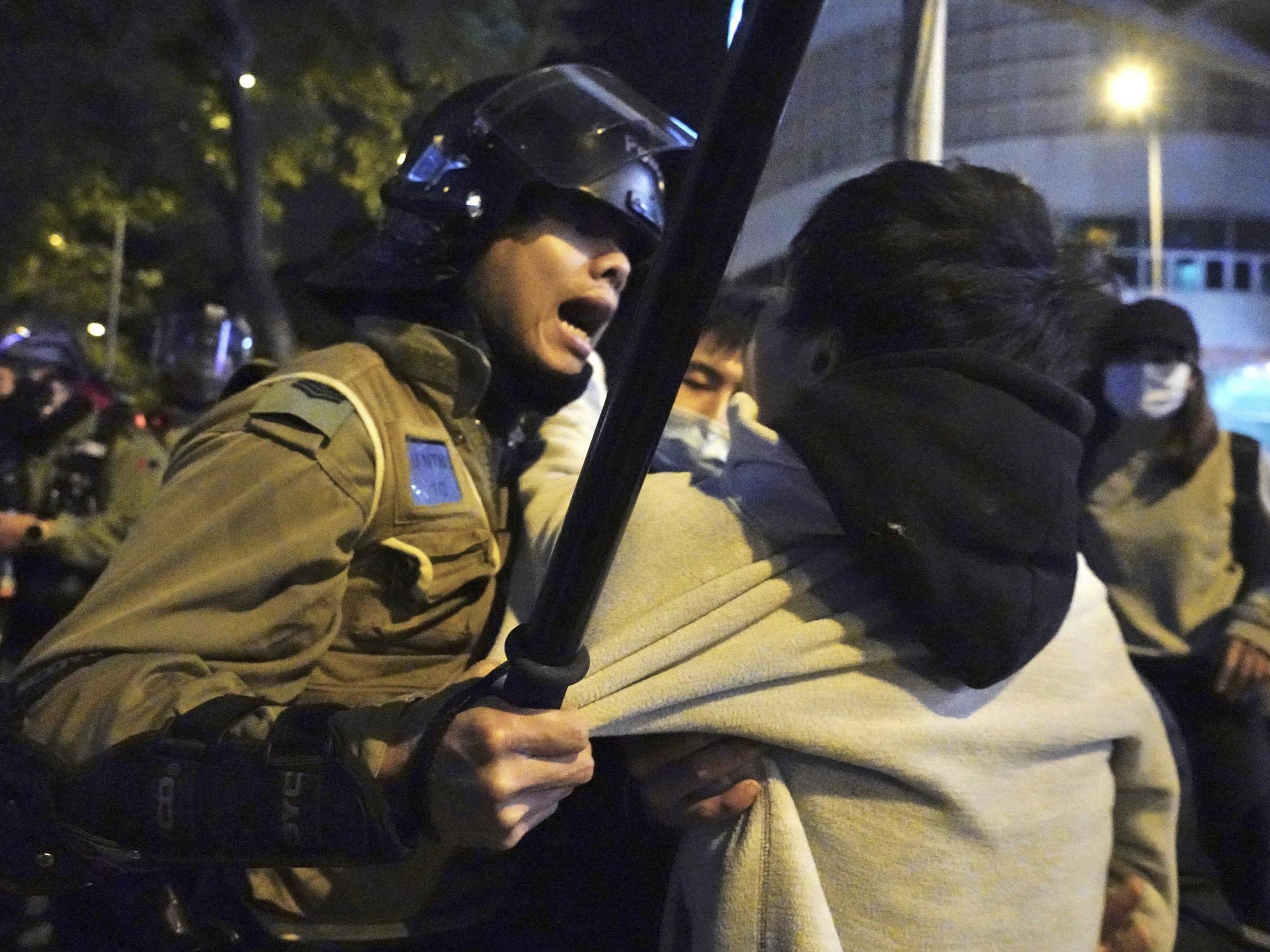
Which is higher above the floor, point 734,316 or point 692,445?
point 734,316

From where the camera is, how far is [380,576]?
138 cm

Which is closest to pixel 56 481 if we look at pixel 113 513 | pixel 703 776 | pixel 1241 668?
pixel 113 513

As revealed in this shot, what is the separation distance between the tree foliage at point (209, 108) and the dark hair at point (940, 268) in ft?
24.1

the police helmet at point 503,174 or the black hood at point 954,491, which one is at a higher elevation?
the police helmet at point 503,174

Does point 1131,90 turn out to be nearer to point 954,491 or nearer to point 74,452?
point 74,452

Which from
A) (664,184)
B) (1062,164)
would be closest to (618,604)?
(664,184)

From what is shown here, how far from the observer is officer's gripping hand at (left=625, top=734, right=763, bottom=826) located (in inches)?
43.8

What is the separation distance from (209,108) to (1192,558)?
9.39 meters

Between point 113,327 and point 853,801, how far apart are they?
1142 centimetres

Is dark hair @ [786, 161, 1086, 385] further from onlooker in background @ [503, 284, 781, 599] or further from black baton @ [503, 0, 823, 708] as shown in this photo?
black baton @ [503, 0, 823, 708]

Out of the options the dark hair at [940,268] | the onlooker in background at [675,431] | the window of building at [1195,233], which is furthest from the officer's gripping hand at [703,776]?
the window of building at [1195,233]

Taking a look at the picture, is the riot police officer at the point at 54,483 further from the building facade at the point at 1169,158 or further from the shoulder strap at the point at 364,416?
the building facade at the point at 1169,158

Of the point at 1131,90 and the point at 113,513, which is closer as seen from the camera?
the point at 113,513

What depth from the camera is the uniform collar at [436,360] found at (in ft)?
4.89
